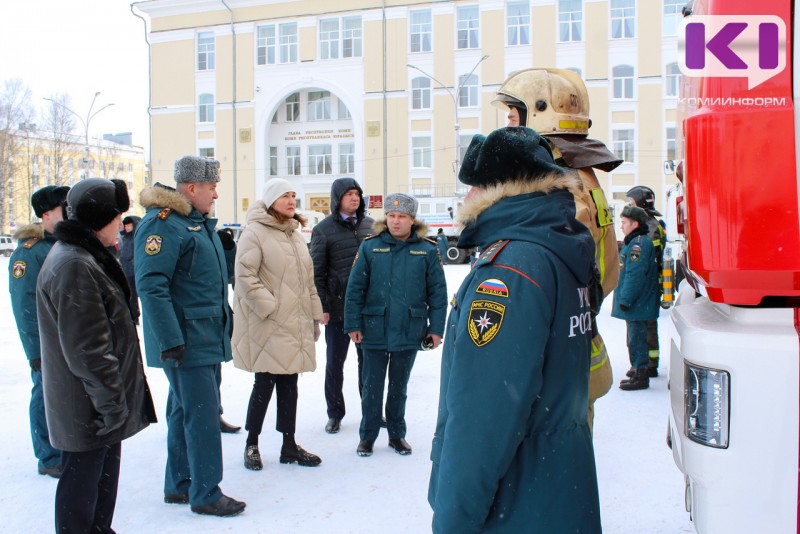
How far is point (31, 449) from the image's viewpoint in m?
5.14

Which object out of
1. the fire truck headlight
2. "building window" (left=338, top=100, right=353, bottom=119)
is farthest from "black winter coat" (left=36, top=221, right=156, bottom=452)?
"building window" (left=338, top=100, right=353, bottom=119)

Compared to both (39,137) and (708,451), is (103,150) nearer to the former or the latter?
(39,137)

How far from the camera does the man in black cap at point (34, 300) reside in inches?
182

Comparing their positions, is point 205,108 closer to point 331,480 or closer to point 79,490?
point 331,480

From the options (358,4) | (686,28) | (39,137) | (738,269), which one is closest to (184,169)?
(686,28)

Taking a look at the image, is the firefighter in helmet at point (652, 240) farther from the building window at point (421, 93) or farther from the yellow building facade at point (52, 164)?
the building window at point (421, 93)

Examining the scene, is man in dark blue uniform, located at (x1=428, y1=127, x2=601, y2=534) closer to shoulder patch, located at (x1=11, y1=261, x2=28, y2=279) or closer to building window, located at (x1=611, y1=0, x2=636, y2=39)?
shoulder patch, located at (x1=11, y1=261, x2=28, y2=279)

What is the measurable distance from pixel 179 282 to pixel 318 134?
43.4 metres

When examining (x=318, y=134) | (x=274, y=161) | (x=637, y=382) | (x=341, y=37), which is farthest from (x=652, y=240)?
(x=274, y=161)

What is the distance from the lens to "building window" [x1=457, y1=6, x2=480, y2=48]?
137 ft

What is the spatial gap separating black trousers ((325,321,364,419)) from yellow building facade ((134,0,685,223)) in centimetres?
3221

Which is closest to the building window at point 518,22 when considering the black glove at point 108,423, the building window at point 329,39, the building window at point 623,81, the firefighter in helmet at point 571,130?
the building window at point 623,81

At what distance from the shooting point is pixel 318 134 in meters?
46.2

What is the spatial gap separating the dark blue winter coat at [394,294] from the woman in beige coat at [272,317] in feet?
1.40
